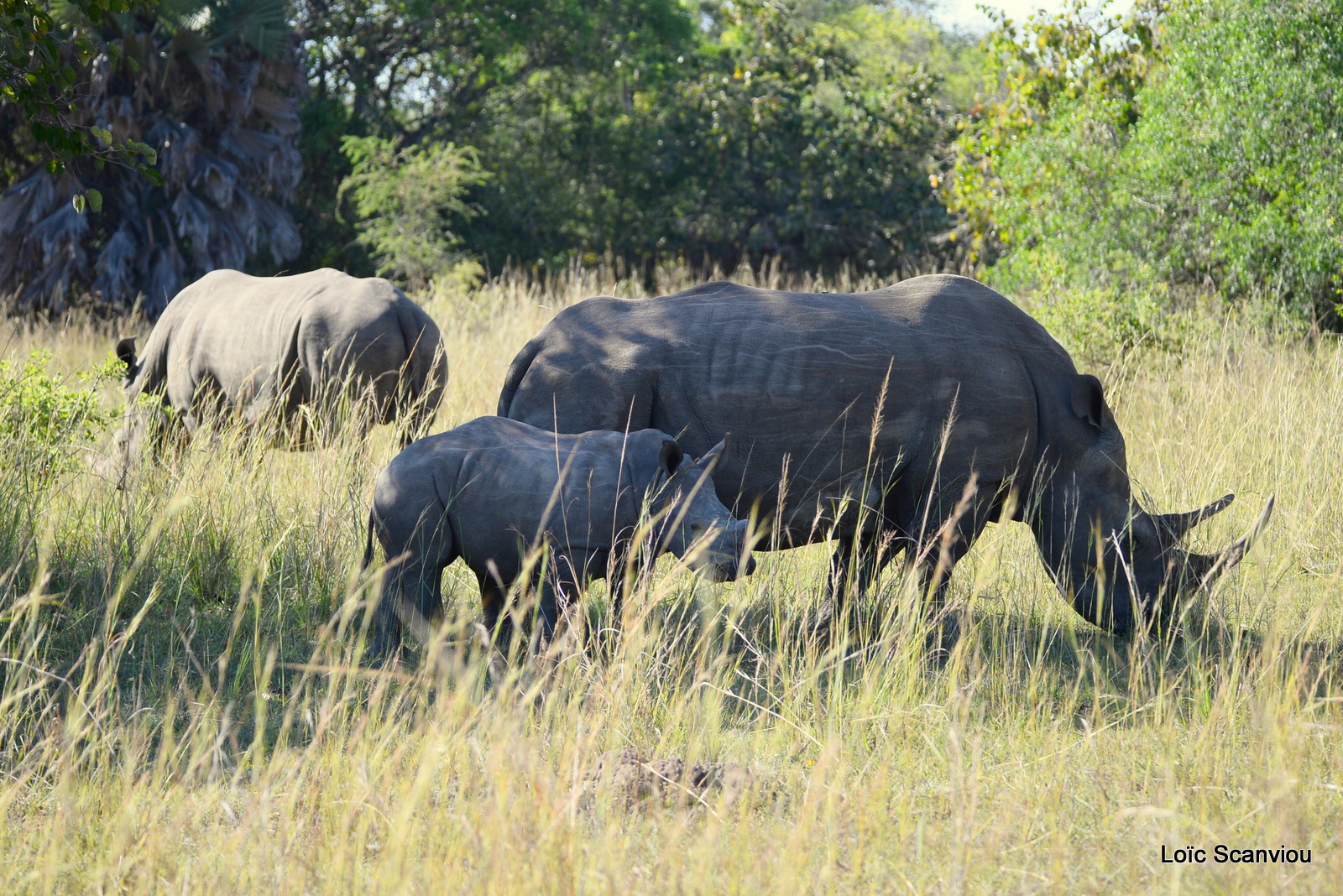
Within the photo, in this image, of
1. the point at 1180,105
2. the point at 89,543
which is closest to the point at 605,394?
the point at 89,543

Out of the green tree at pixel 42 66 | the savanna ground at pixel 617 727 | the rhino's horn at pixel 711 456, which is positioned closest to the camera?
the savanna ground at pixel 617 727

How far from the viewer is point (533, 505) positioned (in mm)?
3396

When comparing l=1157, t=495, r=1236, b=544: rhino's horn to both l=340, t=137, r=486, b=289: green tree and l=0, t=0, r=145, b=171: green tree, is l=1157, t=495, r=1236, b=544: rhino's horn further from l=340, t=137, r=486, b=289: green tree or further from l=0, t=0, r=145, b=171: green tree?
l=340, t=137, r=486, b=289: green tree

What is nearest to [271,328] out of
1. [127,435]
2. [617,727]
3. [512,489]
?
[127,435]

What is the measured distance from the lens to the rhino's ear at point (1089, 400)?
4145mm

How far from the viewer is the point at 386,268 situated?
15.4 m

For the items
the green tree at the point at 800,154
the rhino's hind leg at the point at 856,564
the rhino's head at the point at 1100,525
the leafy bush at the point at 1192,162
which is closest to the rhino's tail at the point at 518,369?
the rhino's hind leg at the point at 856,564

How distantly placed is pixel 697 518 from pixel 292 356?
375 cm

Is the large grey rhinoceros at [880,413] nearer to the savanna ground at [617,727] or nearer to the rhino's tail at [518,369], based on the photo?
the rhino's tail at [518,369]

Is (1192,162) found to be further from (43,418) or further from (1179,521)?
(43,418)

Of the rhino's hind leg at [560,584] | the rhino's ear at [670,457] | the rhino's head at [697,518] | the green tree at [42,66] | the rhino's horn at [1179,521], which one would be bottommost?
→ the rhino's hind leg at [560,584]

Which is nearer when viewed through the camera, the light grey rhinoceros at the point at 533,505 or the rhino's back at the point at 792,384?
the light grey rhinoceros at the point at 533,505

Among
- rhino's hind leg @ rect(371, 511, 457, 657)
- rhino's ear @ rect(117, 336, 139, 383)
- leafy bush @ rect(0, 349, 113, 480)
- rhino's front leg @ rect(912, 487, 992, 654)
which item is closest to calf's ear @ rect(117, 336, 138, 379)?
rhino's ear @ rect(117, 336, 139, 383)

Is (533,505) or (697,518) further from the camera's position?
(533,505)
